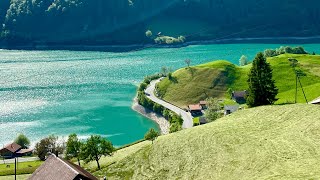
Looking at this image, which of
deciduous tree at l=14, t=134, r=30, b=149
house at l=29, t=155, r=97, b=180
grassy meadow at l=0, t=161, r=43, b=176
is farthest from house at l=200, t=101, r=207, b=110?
house at l=29, t=155, r=97, b=180

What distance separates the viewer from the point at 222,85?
158 meters

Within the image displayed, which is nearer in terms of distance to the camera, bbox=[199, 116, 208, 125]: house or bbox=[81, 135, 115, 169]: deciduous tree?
bbox=[81, 135, 115, 169]: deciduous tree

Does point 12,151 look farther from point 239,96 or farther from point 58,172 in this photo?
point 58,172

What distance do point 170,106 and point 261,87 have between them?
68334 mm

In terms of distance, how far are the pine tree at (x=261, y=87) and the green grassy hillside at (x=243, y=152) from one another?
1499cm

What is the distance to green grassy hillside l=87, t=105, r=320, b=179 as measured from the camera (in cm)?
4000

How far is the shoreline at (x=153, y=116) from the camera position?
13249 cm

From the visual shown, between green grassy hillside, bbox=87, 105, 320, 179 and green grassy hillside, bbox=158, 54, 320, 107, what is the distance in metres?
83.5

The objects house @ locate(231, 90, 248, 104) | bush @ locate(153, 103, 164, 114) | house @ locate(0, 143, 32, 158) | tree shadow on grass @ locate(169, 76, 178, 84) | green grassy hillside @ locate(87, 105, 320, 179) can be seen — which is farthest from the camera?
tree shadow on grass @ locate(169, 76, 178, 84)

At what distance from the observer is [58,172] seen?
38.2m

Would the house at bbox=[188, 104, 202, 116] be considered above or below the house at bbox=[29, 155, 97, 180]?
below

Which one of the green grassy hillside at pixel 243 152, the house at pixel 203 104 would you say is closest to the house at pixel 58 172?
the green grassy hillside at pixel 243 152

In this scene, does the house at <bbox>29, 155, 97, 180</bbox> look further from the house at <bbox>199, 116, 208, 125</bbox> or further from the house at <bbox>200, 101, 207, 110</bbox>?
the house at <bbox>200, 101, 207, 110</bbox>

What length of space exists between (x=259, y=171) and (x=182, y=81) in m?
125
